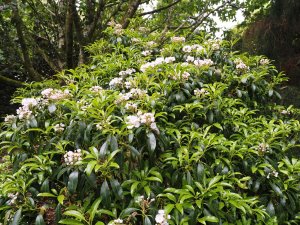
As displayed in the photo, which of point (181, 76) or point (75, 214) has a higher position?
point (181, 76)

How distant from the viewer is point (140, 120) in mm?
1954

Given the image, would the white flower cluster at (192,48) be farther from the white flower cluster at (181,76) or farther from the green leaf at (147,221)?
the green leaf at (147,221)

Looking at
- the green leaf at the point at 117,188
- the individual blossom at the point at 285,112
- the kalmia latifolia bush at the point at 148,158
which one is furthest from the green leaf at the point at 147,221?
the individual blossom at the point at 285,112

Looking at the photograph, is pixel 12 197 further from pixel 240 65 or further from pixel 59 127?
pixel 240 65

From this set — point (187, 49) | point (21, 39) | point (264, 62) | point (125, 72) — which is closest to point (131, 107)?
point (125, 72)

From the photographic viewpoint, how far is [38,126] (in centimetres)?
221

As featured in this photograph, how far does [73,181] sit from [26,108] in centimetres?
69

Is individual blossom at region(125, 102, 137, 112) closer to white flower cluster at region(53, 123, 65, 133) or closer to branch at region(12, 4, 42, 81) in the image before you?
white flower cluster at region(53, 123, 65, 133)

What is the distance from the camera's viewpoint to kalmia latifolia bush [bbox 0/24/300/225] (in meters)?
1.80

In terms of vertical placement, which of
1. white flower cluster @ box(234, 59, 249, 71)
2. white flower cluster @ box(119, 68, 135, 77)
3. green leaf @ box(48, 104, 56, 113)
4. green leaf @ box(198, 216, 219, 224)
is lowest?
green leaf @ box(198, 216, 219, 224)

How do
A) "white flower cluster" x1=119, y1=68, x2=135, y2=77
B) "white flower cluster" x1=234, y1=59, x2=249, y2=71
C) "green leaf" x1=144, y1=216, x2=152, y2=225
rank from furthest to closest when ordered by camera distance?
"white flower cluster" x1=234, y1=59, x2=249, y2=71, "white flower cluster" x1=119, y1=68, x2=135, y2=77, "green leaf" x1=144, y1=216, x2=152, y2=225

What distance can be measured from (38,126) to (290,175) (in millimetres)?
1812

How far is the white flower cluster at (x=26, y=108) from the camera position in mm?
2125

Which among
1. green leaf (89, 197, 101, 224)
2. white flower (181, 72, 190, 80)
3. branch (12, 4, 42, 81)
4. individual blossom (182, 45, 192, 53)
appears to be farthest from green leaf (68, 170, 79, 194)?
branch (12, 4, 42, 81)
